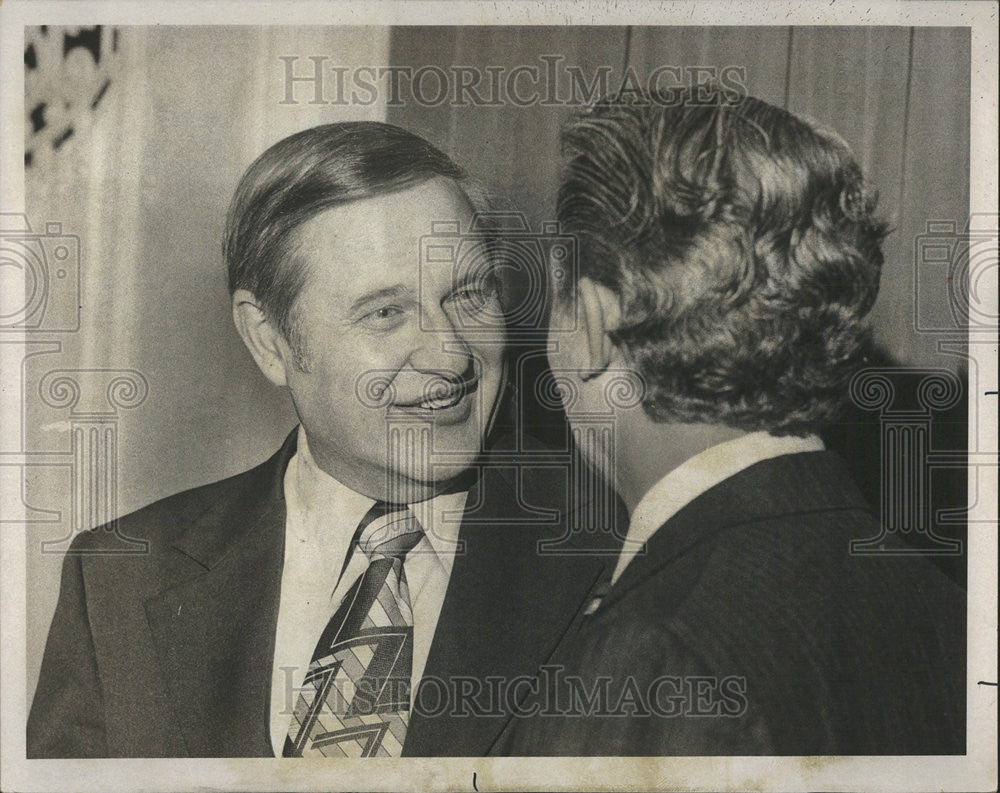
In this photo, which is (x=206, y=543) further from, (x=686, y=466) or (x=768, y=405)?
(x=768, y=405)

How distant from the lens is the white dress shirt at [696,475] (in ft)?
7.25

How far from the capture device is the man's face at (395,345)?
2201mm

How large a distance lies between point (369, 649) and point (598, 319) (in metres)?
1.08

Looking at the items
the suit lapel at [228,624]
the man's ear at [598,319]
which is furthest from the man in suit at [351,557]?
the man's ear at [598,319]

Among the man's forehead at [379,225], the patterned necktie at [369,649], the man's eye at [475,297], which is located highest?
the man's forehead at [379,225]

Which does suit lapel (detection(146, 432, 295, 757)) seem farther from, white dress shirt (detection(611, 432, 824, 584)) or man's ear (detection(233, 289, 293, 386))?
white dress shirt (detection(611, 432, 824, 584))

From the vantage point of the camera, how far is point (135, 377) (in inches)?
90.7

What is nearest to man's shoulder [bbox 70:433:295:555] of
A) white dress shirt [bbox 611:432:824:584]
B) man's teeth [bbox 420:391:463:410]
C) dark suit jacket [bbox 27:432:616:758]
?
dark suit jacket [bbox 27:432:616:758]

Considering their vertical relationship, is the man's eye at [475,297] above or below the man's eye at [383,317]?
above

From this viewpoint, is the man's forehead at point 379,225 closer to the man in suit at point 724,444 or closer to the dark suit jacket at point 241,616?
the man in suit at point 724,444

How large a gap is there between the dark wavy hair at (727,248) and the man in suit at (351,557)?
Result: 359 mm

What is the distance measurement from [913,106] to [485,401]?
4.80ft

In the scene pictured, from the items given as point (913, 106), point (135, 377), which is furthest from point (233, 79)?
point (913, 106)

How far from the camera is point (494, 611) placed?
225 centimetres
